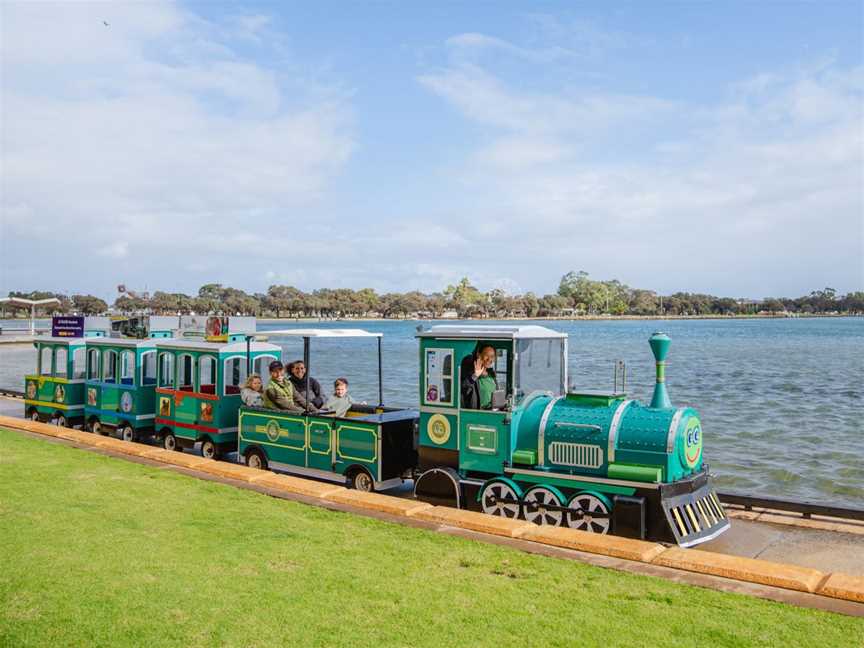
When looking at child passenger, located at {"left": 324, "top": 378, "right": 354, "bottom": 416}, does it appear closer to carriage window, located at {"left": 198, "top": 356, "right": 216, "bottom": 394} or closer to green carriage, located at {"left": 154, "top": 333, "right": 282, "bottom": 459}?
green carriage, located at {"left": 154, "top": 333, "right": 282, "bottom": 459}

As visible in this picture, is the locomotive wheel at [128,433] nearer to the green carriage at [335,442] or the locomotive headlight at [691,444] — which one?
the green carriage at [335,442]

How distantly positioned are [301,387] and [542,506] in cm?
511

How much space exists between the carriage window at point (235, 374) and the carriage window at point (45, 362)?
266 inches

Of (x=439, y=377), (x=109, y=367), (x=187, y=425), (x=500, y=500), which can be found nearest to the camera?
(x=500, y=500)

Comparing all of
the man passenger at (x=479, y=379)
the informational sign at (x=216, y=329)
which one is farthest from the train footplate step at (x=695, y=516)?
the informational sign at (x=216, y=329)

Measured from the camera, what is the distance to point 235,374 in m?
13.5

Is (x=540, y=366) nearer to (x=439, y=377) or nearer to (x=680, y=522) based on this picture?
(x=439, y=377)

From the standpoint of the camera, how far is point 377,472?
10.5 m

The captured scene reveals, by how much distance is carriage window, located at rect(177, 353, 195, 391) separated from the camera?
1392 centimetres

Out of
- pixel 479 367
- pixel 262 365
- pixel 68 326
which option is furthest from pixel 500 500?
pixel 68 326

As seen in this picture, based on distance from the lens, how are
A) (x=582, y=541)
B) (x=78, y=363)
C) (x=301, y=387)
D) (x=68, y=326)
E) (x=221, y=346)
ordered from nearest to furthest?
(x=582, y=541)
(x=301, y=387)
(x=221, y=346)
(x=78, y=363)
(x=68, y=326)

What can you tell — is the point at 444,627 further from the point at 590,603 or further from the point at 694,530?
the point at 694,530

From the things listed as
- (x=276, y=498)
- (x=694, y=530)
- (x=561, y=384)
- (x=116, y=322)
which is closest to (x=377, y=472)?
(x=276, y=498)

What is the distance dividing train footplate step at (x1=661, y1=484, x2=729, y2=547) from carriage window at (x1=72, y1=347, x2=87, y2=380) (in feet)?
45.2
